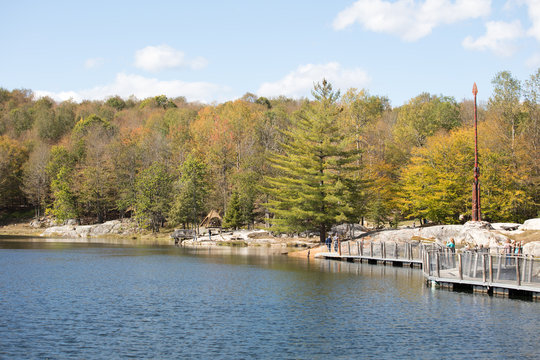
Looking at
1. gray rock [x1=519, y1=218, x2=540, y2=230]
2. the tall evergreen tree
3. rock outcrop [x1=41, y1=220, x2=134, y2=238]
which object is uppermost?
the tall evergreen tree

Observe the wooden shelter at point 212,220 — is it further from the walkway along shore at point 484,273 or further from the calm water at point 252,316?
the walkway along shore at point 484,273

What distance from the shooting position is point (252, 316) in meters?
24.3

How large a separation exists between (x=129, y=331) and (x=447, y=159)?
156 ft

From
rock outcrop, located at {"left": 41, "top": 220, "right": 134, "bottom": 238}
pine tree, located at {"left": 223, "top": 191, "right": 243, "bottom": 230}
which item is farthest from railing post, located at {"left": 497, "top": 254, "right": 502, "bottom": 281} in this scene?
rock outcrop, located at {"left": 41, "top": 220, "right": 134, "bottom": 238}

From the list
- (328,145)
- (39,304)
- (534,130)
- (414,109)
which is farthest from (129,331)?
(414,109)

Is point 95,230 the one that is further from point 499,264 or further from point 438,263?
point 499,264

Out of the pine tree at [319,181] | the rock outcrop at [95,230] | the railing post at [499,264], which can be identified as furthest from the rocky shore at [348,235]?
the railing post at [499,264]

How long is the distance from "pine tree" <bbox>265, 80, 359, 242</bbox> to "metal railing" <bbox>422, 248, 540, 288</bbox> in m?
22.7

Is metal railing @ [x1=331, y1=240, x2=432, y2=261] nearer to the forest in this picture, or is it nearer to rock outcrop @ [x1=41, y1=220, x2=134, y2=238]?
the forest

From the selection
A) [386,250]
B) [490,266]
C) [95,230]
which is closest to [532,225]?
[386,250]

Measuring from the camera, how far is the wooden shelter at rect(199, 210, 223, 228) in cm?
8188

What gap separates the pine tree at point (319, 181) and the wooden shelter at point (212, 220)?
76.1 feet

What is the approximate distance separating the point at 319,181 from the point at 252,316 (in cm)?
3620

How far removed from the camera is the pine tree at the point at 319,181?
56.0 metres
